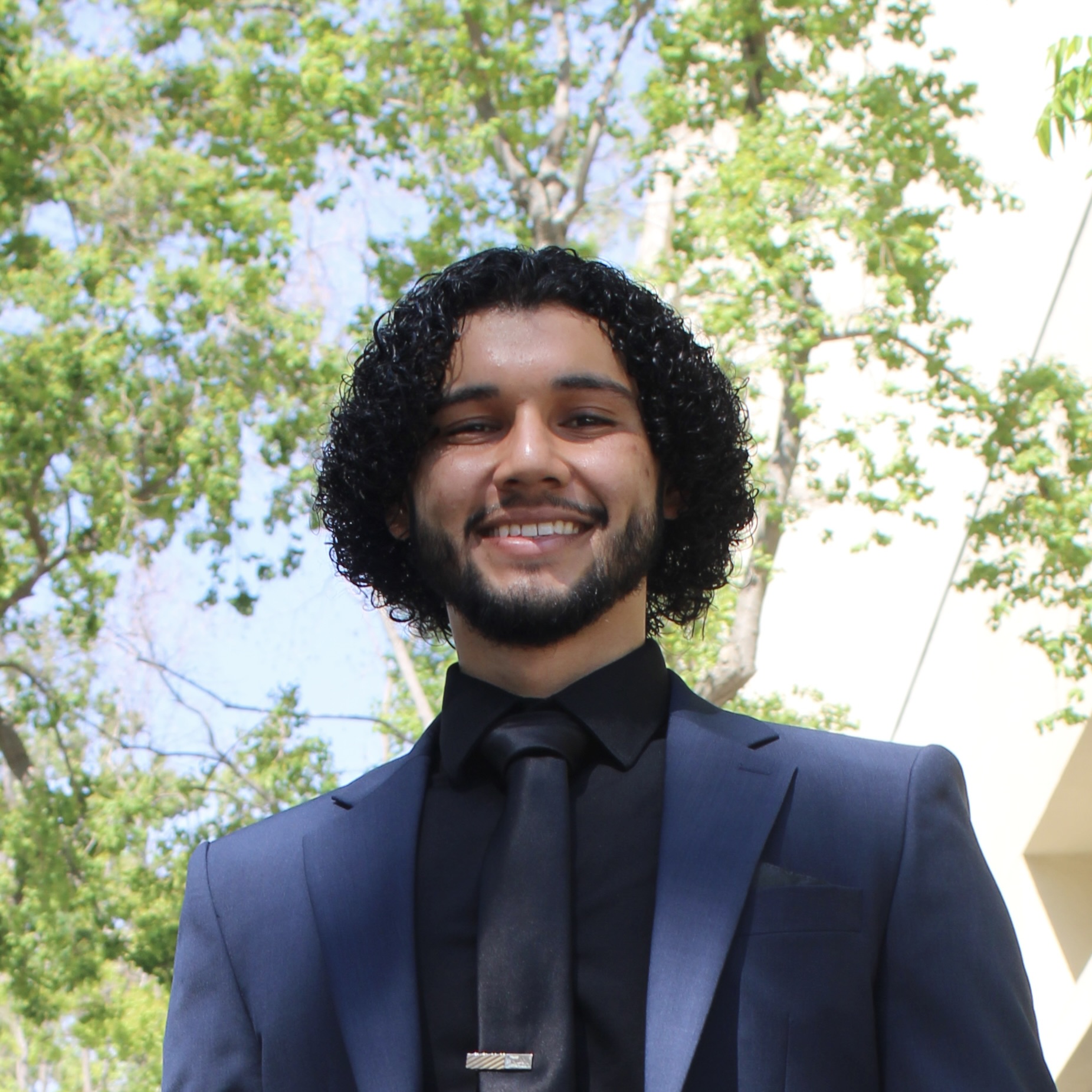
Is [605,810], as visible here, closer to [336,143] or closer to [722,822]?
[722,822]

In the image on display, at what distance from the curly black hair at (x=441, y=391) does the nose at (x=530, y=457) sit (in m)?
0.22

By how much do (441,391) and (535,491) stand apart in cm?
30

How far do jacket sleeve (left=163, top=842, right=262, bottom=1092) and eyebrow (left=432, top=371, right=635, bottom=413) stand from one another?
775 millimetres

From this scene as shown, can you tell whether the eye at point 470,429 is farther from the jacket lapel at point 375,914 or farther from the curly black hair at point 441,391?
the jacket lapel at point 375,914

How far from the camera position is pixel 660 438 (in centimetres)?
238

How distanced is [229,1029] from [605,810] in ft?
1.82

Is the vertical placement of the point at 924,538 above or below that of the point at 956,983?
above

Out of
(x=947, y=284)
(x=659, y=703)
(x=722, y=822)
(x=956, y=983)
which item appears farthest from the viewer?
(x=947, y=284)

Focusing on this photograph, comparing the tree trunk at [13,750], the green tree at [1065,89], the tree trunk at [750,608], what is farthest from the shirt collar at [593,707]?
the tree trunk at [13,750]

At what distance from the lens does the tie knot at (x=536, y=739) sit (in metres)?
2.00

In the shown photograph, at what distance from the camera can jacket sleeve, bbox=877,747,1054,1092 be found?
1730mm

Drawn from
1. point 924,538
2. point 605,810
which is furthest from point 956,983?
point 924,538

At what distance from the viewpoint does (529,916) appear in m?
1.82

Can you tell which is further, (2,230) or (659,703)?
(2,230)
